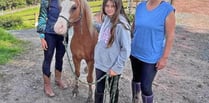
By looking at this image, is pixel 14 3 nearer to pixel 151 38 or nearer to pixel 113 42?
pixel 113 42

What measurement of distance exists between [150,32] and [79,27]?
959 mm

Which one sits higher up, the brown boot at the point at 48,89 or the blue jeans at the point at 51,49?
the blue jeans at the point at 51,49

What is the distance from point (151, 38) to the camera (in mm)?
2703

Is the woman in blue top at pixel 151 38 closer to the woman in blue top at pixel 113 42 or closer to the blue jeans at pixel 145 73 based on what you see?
the blue jeans at pixel 145 73

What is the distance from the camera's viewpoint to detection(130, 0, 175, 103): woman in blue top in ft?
8.55

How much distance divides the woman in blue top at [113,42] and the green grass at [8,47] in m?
2.98

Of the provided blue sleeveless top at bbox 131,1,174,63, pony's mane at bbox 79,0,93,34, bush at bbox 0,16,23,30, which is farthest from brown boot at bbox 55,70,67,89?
bush at bbox 0,16,23,30

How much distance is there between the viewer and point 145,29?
2693 mm

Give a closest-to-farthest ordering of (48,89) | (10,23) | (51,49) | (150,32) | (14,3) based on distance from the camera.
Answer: (150,32) < (51,49) < (48,89) < (10,23) < (14,3)

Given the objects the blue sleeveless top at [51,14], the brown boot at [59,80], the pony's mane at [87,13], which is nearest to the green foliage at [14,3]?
the brown boot at [59,80]

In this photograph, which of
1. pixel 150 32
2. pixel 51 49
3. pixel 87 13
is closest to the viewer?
pixel 150 32

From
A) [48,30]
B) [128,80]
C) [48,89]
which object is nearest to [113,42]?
[48,30]

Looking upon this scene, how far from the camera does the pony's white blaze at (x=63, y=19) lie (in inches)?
113

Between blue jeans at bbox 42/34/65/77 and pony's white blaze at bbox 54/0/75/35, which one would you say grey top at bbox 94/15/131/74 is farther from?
blue jeans at bbox 42/34/65/77
